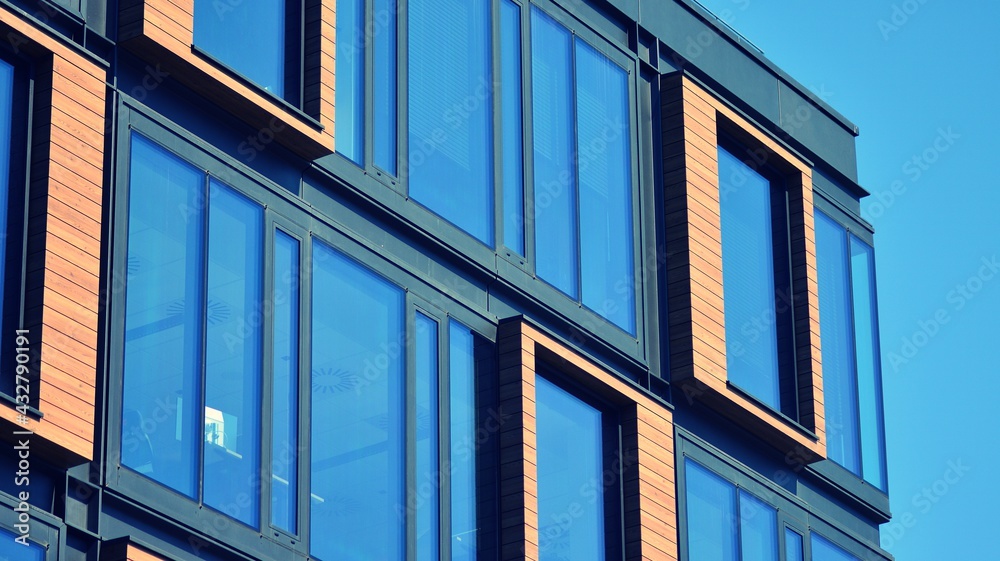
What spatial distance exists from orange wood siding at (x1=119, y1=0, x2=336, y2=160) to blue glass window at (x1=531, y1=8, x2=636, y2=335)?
416cm

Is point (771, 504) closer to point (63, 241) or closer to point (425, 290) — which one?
point (425, 290)

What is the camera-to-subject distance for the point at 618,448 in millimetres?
27359

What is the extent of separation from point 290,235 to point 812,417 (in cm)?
1103

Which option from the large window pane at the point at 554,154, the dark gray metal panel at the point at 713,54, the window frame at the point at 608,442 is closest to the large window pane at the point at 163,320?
the window frame at the point at 608,442

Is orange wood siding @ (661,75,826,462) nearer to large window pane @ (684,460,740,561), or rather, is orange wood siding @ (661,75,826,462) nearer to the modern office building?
the modern office building

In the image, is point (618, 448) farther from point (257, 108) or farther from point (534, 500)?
point (257, 108)

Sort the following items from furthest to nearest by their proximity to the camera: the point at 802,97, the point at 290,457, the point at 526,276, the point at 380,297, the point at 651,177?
the point at 802,97 < the point at 651,177 < the point at 526,276 < the point at 380,297 < the point at 290,457

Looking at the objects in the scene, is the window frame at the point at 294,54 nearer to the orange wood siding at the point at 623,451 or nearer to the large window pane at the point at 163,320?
the large window pane at the point at 163,320

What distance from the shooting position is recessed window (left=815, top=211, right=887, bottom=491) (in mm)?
32594

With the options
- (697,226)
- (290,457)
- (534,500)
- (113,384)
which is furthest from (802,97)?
(113,384)

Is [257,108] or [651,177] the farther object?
[651,177]

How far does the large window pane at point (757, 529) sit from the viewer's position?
95.9 ft

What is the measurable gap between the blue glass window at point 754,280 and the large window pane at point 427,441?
682cm

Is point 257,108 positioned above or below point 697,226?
below
